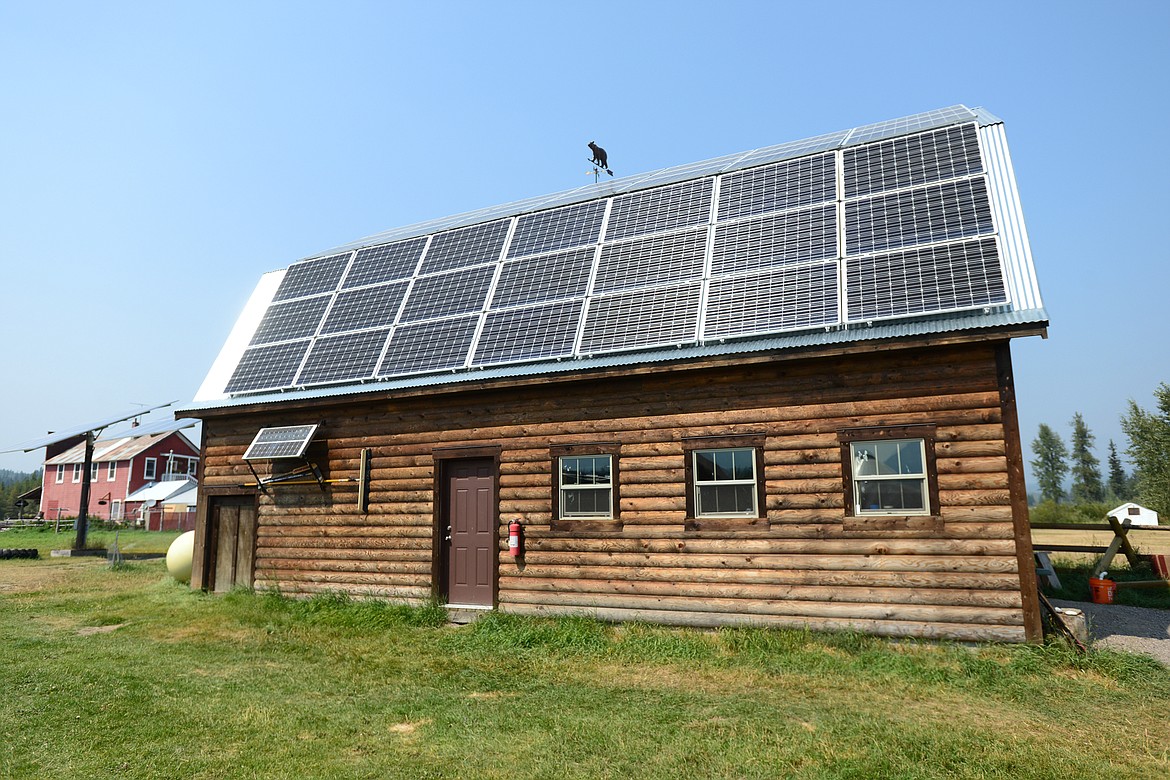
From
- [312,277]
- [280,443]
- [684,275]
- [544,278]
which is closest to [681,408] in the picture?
[684,275]

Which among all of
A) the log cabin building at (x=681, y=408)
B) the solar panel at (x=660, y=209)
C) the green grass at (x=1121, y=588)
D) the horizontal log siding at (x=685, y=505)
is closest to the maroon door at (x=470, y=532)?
the log cabin building at (x=681, y=408)

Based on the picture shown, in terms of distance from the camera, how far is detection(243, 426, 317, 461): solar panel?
44.9 feet

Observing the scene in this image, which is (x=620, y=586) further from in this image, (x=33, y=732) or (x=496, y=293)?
(x=33, y=732)

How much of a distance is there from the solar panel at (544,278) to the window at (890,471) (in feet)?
17.8

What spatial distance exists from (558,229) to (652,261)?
2.74 m

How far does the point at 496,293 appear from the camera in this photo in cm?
1380

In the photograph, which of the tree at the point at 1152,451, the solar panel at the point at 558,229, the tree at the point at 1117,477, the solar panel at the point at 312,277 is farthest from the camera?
the tree at the point at 1117,477

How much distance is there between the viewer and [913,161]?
11.9 meters

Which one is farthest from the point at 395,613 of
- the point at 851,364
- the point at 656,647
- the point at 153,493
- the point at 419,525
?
the point at 153,493

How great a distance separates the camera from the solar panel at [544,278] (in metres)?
13.1

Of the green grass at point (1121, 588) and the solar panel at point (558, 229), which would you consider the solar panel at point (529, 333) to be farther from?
the green grass at point (1121, 588)

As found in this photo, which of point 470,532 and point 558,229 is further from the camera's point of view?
point 558,229

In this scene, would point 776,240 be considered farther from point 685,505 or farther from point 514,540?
point 514,540

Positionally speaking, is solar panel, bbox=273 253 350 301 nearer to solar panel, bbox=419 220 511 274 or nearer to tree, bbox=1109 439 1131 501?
solar panel, bbox=419 220 511 274
